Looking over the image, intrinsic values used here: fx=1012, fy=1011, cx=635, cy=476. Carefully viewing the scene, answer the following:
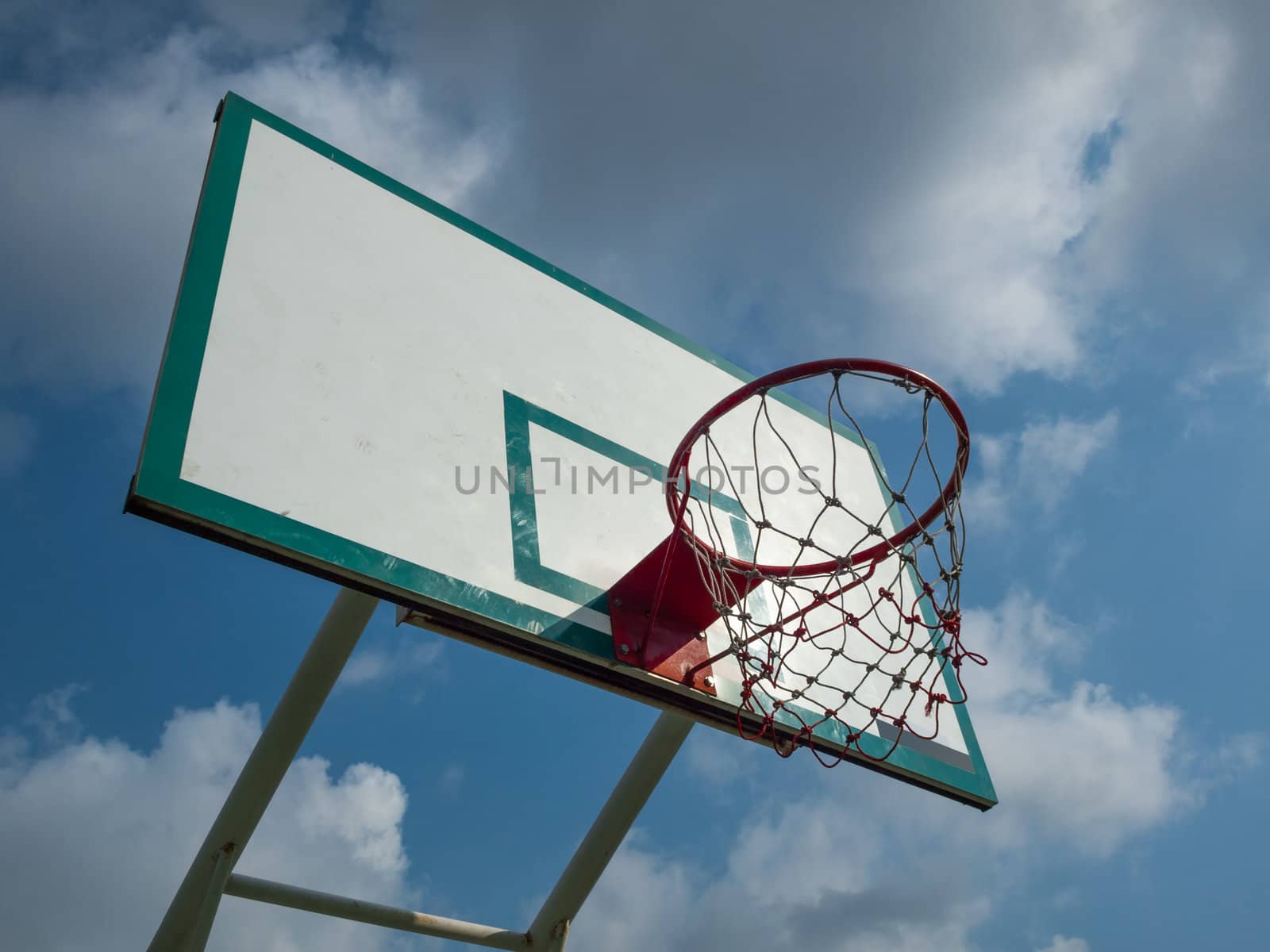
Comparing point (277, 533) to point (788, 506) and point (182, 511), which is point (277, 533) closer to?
point (182, 511)

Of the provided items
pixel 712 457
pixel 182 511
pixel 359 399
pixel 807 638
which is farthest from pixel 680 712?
pixel 182 511

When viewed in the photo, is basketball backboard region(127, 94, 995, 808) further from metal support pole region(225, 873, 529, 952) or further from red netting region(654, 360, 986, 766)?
metal support pole region(225, 873, 529, 952)

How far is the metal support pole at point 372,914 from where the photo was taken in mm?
3090

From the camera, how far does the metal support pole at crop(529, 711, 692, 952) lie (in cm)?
337

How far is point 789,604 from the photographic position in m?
3.10

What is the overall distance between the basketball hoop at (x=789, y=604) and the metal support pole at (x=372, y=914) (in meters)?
1.37

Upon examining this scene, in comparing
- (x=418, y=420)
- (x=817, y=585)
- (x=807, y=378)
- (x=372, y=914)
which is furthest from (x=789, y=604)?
(x=372, y=914)

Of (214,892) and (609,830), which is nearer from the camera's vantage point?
(214,892)

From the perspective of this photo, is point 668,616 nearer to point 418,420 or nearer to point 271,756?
point 418,420

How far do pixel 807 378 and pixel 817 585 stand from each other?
796 millimetres

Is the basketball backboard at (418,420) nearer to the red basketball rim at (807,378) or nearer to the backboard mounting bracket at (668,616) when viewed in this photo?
the backboard mounting bracket at (668,616)

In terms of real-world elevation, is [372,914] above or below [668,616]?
below

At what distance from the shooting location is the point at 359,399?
251 cm

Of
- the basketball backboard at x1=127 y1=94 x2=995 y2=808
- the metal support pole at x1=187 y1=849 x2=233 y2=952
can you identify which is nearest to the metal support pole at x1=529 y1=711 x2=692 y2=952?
the basketball backboard at x1=127 y1=94 x2=995 y2=808
